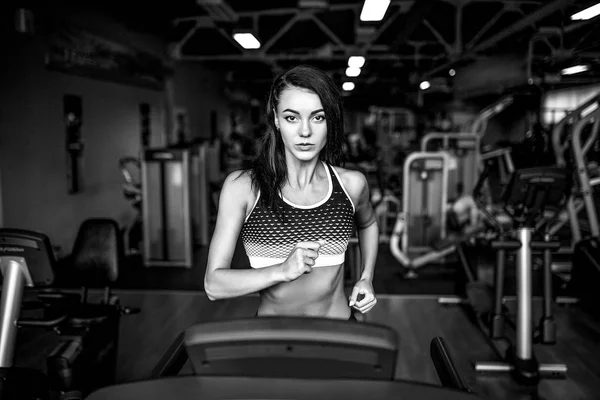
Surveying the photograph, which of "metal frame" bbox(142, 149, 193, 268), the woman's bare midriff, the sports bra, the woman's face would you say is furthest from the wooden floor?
the woman's face

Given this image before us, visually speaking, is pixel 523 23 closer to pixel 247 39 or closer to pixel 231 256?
pixel 247 39

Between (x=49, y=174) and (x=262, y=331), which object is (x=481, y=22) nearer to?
(x=49, y=174)

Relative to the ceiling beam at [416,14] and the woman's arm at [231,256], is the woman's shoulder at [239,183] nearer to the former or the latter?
the woman's arm at [231,256]

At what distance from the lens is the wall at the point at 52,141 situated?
5.18m

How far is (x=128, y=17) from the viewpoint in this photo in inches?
309

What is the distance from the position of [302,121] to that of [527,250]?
2.42 metres

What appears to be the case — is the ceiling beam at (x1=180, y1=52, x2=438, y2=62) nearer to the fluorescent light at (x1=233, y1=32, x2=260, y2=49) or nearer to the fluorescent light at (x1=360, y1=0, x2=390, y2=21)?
the fluorescent light at (x1=233, y1=32, x2=260, y2=49)

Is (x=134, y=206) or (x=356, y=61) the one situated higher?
(x=356, y=61)

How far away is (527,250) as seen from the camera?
3266 mm

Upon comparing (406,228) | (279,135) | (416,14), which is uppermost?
(416,14)

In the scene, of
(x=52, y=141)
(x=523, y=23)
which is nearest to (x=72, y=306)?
(x=52, y=141)

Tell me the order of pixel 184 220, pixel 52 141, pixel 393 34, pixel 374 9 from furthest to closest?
pixel 393 34 < pixel 184 220 < pixel 52 141 < pixel 374 9

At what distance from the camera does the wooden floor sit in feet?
10.4

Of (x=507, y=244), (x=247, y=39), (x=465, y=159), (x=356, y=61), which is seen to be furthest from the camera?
(x=465, y=159)
